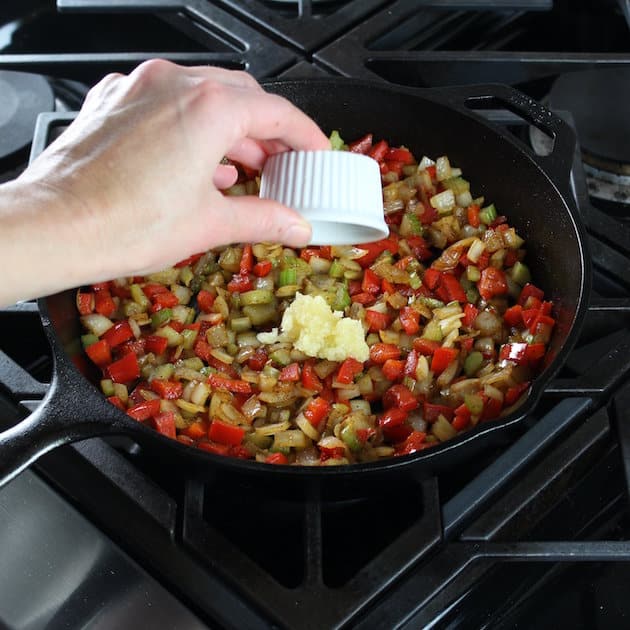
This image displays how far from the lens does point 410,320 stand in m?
1.26

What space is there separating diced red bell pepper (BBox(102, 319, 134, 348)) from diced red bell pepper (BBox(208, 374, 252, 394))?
15 cm

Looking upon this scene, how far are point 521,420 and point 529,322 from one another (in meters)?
0.29

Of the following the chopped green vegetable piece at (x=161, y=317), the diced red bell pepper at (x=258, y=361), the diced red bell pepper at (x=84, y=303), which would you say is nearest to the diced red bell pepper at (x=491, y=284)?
the diced red bell pepper at (x=258, y=361)

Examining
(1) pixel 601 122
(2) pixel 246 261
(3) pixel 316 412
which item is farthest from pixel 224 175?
(1) pixel 601 122

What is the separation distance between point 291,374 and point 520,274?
15.9 inches

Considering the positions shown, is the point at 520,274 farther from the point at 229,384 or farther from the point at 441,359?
the point at 229,384

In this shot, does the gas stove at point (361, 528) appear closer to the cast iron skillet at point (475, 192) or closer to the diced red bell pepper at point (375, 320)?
the cast iron skillet at point (475, 192)

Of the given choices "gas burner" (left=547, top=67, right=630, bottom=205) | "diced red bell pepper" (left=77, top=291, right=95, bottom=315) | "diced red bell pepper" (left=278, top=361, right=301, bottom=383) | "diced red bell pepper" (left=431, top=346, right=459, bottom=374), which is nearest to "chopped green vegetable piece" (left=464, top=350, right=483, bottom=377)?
"diced red bell pepper" (left=431, top=346, right=459, bottom=374)

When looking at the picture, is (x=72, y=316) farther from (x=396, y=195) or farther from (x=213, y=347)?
(x=396, y=195)

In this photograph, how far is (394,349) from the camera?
124cm

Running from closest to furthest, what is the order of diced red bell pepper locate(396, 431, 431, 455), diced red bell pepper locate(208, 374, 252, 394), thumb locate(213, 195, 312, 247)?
1. thumb locate(213, 195, 312, 247)
2. diced red bell pepper locate(396, 431, 431, 455)
3. diced red bell pepper locate(208, 374, 252, 394)

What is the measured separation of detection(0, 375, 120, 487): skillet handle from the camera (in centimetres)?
90

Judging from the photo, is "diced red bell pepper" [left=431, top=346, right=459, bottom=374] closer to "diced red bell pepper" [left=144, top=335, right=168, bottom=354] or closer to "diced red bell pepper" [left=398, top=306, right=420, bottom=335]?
"diced red bell pepper" [left=398, top=306, right=420, bottom=335]

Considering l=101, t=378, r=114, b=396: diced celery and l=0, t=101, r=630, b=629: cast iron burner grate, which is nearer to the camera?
l=0, t=101, r=630, b=629: cast iron burner grate
